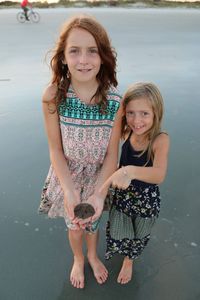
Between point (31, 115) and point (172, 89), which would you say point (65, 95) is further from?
point (172, 89)

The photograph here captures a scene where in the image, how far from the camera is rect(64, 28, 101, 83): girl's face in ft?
4.73

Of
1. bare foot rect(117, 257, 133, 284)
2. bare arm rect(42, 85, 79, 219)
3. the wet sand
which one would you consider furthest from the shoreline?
bare foot rect(117, 257, 133, 284)

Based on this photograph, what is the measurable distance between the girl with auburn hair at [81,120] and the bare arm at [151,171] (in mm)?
176

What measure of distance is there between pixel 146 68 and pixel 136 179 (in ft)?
13.2

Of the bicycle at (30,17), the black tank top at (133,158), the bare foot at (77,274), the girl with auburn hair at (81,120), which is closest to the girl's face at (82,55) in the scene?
the girl with auburn hair at (81,120)

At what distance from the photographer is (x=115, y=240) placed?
1.75 meters

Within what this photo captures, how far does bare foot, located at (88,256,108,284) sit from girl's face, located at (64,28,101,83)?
985mm

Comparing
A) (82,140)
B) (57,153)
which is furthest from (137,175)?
(57,153)

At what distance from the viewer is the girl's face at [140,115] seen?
150 cm

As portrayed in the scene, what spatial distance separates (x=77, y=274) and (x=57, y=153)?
0.66 metres

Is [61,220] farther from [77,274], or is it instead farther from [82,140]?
[82,140]

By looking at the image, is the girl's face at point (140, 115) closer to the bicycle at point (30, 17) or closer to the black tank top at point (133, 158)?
the black tank top at point (133, 158)

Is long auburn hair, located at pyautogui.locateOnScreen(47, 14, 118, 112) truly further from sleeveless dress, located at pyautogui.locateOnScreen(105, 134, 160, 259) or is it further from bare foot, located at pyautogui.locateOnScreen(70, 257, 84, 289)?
bare foot, located at pyautogui.locateOnScreen(70, 257, 84, 289)

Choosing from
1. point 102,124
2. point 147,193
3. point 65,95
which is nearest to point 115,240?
point 147,193
